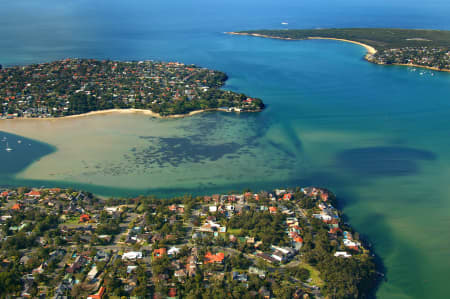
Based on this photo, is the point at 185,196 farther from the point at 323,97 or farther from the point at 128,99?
the point at 323,97

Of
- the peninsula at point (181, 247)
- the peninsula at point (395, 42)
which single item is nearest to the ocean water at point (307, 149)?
the peninsula at point (181, 247)

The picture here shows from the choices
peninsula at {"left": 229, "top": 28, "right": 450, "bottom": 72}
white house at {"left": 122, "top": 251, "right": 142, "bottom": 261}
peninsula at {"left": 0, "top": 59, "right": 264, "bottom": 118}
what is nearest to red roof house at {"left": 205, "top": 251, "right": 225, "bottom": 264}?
white house at {"left": 122, "top": 251, "right": 142, "bottom": 261}

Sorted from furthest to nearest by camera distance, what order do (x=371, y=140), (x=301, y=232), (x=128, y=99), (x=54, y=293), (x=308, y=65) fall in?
(x=308, y=65), (x=128, y=99), (x=371, y=140), (x=301, y=232), (x=54, y=293)

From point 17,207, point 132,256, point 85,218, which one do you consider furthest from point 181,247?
point 17,207

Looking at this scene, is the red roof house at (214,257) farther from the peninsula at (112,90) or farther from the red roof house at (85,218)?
the peninsula at (112,90)

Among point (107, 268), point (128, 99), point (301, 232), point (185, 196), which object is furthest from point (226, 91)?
point (107, 268)

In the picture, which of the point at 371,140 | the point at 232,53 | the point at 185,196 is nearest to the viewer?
the point at 185,196

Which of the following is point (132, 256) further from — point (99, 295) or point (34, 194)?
point (34, 194)

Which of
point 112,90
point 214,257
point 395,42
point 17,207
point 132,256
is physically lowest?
point 132,256
